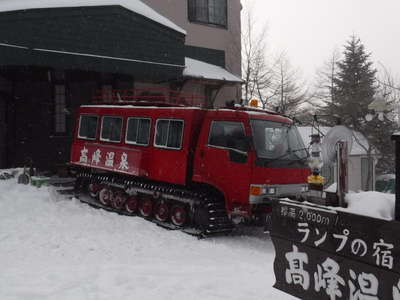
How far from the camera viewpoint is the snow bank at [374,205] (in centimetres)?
391

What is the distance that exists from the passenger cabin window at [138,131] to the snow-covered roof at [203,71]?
32.1 feet

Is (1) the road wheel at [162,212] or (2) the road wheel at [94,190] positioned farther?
(2) the road wheel at [94,190]

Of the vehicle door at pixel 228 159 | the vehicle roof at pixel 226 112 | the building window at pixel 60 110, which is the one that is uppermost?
the building window at pixel 60 110

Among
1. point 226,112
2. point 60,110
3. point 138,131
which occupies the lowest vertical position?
point 138,131

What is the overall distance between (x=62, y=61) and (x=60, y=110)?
3368mm

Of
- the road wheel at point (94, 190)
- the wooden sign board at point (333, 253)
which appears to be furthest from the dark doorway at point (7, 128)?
the wooden sign board at point (333, 253)

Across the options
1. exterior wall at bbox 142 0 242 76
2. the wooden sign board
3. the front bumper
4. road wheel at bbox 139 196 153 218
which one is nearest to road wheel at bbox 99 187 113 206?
road wheel at bbox 139 196 153 218

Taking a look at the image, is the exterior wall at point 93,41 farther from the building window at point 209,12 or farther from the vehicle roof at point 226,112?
the building window at point 209,12

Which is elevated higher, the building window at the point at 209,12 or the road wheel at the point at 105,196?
the building window at the point at 209,12

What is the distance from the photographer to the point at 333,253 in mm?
4230

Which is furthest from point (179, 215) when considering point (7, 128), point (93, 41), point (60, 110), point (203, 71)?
point (203, 71)

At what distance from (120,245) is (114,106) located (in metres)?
5.58

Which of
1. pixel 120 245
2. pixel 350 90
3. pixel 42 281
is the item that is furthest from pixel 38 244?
pixel 350 90

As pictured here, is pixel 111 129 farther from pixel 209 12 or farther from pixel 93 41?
pixel 209 12
